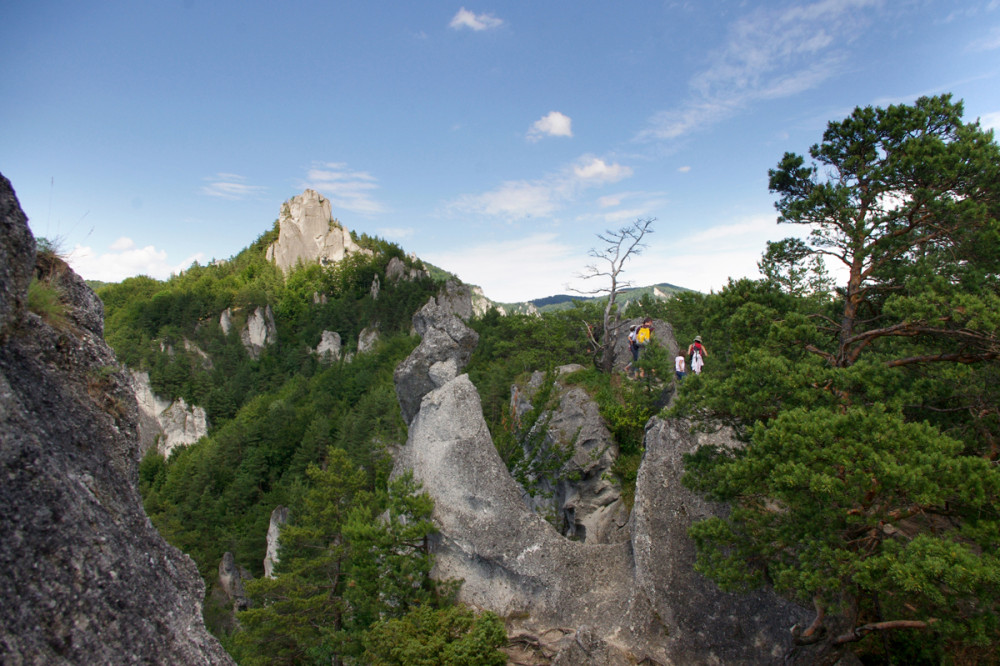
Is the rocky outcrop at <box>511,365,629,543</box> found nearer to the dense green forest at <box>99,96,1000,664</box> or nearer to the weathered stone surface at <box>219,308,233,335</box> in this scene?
the dense green forest at <box>99,96,1000,664</box>

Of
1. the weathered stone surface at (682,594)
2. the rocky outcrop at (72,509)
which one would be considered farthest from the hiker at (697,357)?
the rocky outcrop at (72,509)

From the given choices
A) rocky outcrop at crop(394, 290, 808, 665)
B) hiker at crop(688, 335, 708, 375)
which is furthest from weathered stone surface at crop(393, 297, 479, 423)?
hiker at crop(688, 335, 708, 375)

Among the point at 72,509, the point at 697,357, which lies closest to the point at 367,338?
the point at 697,357

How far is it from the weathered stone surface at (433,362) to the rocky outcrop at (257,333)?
5520 centimetres

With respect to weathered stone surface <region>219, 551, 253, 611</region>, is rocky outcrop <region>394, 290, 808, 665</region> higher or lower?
higher

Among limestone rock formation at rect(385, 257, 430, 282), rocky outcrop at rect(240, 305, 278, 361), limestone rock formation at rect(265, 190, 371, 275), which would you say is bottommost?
rocky outcrop at rect(240, 305, 278, 361)

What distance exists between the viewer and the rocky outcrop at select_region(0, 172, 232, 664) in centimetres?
387

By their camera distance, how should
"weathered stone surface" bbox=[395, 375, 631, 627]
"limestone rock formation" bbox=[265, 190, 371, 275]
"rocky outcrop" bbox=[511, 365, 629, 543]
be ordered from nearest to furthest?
1. "weathered stone surface" bbox=[395, 375, 631, 627]
2. "rocky outcrop" bbox=[511, 365, 629, 543]
3. "limestone rock formation" bbox=[265, 190, 371, 275]

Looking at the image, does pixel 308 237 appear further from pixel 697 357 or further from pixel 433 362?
pixel 697 357

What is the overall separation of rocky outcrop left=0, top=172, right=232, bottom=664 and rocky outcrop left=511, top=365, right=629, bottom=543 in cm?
1220

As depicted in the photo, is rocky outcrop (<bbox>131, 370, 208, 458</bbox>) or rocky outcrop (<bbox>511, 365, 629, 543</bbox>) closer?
rocky outcrop (<bbox>511, 365, 629, 543</bbox>)

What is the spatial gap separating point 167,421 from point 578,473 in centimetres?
5338

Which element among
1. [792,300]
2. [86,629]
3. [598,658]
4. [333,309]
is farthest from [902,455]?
[333,309]

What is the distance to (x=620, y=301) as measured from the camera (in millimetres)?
20484
